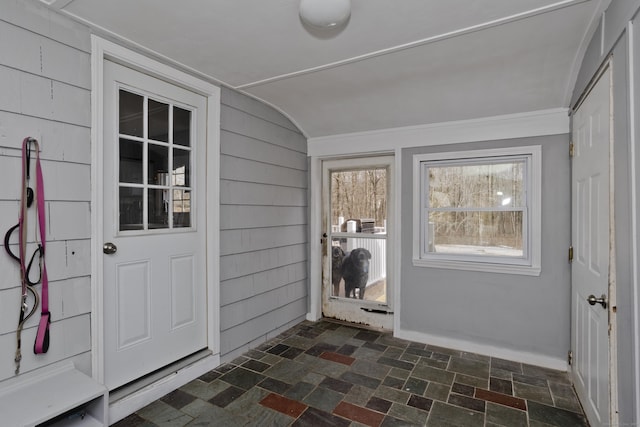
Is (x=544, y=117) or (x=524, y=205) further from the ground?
(x=544, y=117)

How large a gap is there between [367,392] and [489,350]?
1348mm

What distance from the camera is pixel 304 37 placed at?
6.90ft

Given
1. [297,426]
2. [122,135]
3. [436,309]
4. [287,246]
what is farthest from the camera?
[287,246]

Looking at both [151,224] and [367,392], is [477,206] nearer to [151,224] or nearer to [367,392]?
[367,392]

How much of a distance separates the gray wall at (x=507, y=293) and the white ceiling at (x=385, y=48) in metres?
0.51

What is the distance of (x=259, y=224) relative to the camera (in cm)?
325

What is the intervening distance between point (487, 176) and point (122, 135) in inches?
120

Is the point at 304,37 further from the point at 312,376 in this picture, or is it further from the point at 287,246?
the point at 312,376

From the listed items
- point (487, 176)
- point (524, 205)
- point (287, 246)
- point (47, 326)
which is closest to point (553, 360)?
point (524, 205)

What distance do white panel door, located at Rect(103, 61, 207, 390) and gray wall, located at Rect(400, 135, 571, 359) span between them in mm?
2000

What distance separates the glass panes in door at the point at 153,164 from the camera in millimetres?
2248

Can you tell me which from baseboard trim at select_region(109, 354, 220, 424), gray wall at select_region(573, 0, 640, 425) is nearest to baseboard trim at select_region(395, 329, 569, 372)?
gray wall at select_region(573, 0, 640, 425)

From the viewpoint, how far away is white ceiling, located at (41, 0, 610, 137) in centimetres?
181

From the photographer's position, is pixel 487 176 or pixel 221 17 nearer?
pixel 221 17
